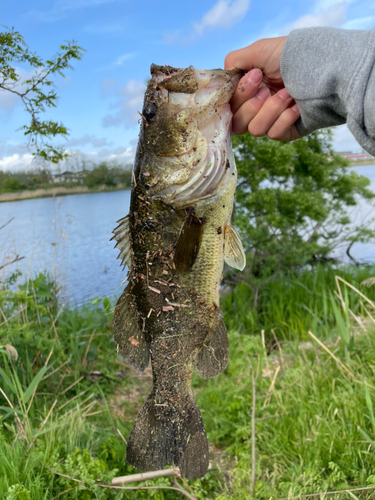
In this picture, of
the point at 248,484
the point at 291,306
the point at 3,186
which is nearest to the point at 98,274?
the point at 3,186

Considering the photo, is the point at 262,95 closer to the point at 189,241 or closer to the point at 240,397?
the point at 189,241

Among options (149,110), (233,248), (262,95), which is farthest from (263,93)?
(233,248)

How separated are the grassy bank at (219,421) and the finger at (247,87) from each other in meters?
1.50

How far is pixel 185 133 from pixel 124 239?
0.66m

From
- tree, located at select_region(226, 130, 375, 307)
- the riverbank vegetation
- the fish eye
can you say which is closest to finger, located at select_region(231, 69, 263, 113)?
the fish eye

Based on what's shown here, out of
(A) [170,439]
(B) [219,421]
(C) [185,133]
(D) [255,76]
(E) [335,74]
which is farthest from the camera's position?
(B) [219,421]

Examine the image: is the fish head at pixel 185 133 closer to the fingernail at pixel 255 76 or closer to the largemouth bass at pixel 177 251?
the largemouth bass at pixel 177 251

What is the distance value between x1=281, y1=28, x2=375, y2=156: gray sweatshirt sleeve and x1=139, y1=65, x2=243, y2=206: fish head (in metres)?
0.32

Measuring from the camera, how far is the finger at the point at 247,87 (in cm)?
219

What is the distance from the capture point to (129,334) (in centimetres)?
228

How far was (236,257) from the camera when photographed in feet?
7.36

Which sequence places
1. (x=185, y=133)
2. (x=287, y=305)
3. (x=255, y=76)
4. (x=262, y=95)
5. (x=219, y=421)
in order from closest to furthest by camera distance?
1. (x=185, y=133)
2. (x=255, y=76)
3. (x=262, y=95)
4. (x=219, y=421)
5. (x=287, y=305)

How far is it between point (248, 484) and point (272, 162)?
14.5 ft

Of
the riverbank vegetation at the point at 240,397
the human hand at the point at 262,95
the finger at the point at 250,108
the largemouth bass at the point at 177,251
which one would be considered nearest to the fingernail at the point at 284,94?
the human hand at the point at 262,95
